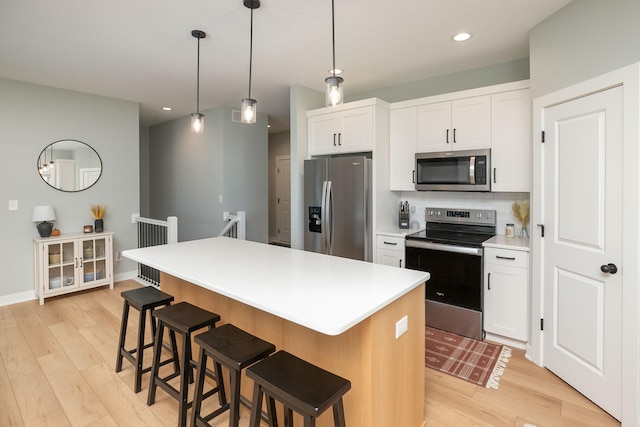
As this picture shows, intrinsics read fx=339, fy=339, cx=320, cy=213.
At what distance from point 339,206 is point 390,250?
71 centimetres

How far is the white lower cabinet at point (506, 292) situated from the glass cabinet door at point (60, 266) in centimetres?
469

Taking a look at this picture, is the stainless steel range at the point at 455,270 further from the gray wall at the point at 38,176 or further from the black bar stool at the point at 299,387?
the gray wall at the point at 38,176

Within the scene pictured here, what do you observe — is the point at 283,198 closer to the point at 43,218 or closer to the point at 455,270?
the point at 43,218

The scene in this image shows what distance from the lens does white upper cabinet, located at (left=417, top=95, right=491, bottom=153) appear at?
A: 10.5 feet

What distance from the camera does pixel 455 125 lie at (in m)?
3.36

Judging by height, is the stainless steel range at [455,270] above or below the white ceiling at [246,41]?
below

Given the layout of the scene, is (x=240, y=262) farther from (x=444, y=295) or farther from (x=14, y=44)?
(x=14, y=44)

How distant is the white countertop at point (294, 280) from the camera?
1.36 metres

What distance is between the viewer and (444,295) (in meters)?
3.21

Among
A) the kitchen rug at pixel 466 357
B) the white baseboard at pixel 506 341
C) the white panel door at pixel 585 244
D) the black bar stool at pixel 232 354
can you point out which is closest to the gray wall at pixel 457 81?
the white panel door at pixel 585 244

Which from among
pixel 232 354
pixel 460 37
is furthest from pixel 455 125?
pixel 232 354

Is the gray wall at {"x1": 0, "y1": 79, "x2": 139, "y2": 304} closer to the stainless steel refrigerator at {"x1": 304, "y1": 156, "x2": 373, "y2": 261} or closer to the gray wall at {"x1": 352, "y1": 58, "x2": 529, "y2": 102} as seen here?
the stainless steel refrigerator at {"x1": 304, "y1": 156, "x2": 373, "y2": 261}

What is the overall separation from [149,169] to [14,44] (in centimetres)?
390

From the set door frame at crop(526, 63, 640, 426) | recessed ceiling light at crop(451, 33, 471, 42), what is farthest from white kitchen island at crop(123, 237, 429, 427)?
recessed ceiling light at crop(451, 33, 471, 42)
